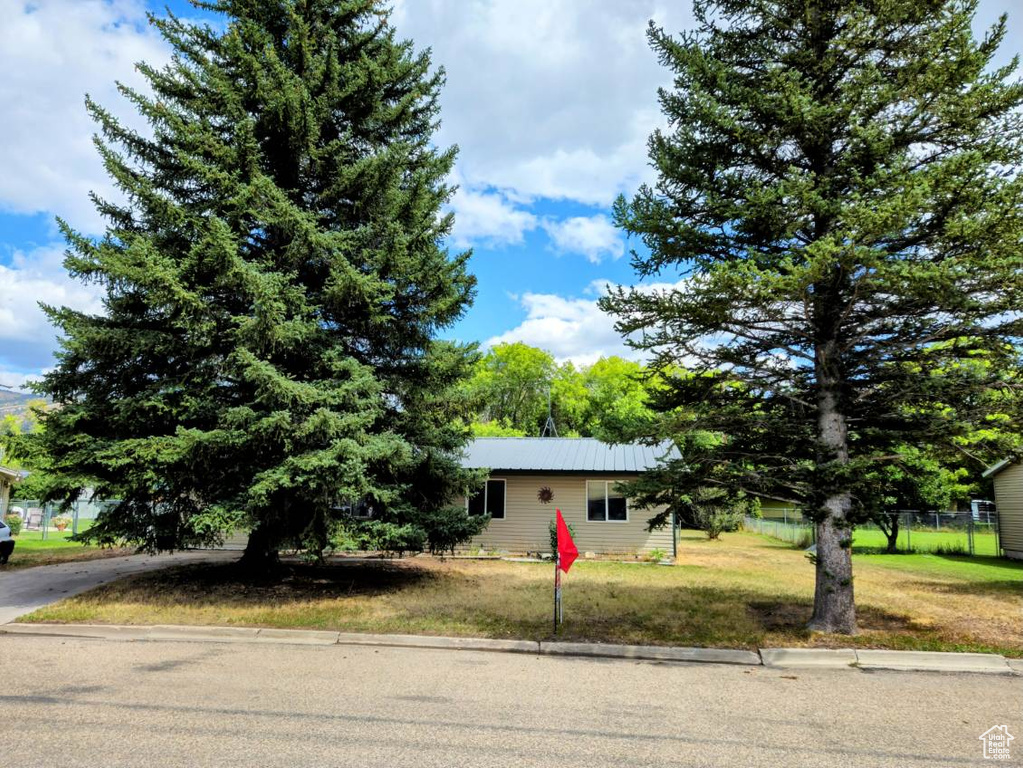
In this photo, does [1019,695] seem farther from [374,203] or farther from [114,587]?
[114,587]

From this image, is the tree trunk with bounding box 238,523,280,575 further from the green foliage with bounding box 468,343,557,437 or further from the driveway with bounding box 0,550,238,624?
the green foliage with bounding box 468,343,557,437

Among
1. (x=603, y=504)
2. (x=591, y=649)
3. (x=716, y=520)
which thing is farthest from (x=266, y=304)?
(x=716, y=520)

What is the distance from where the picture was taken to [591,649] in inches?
299

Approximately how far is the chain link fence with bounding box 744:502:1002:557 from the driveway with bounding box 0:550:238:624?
2081cm

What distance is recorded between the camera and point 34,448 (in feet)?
32.9

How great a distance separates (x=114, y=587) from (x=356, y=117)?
404 inches

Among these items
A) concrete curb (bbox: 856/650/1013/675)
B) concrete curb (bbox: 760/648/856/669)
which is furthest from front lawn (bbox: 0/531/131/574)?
concrete curb (bbox: 856/650/1013/675)

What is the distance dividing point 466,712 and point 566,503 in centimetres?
1392

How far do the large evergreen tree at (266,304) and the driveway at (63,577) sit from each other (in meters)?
1.62

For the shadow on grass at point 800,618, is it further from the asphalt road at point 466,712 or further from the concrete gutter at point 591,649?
the asphalt road at point 466,712

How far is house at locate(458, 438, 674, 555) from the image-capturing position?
1838 cm

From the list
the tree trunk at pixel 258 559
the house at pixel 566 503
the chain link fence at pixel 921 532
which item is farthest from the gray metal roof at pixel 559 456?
the chain link fence at pixel 921 532

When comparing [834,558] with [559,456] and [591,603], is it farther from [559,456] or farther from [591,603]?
[559,456]

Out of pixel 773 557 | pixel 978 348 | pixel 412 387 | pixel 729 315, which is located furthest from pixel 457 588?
pixel 773 557
